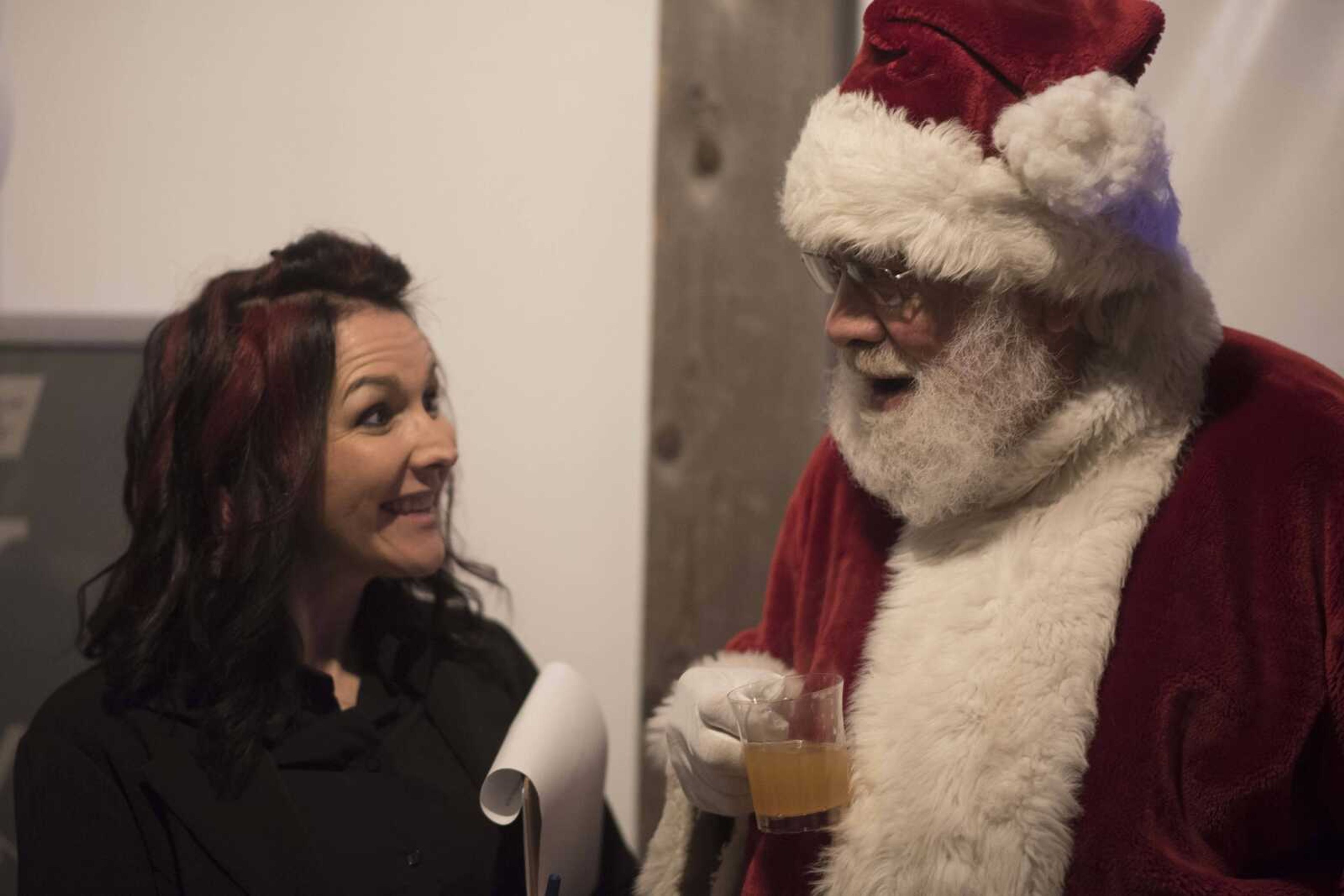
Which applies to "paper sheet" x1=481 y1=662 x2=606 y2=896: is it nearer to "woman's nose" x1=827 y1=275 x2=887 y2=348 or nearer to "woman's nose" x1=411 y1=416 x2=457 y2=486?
"woman's nose" x1=411 y1=416 x2=457 y2=486

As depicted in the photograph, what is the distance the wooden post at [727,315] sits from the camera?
6.81ft

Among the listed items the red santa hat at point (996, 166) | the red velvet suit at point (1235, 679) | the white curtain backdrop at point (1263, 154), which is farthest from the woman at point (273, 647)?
the white curtain backdrop at point (1263, 154)

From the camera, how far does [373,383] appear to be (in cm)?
167

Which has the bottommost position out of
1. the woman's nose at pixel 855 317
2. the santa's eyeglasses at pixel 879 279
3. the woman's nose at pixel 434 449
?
the woman's nose at pixel 434 449

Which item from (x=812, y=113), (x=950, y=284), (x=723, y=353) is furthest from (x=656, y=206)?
(x=950, y=284)

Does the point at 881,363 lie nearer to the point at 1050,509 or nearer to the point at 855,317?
the point at 855,317

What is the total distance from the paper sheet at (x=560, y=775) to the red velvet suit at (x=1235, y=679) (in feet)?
2.29

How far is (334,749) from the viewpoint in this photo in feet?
5.28

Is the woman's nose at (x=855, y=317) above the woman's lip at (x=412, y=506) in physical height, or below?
above

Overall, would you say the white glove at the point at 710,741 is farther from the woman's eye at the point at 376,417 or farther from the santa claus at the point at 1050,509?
the woman's eye at the point at 376,417

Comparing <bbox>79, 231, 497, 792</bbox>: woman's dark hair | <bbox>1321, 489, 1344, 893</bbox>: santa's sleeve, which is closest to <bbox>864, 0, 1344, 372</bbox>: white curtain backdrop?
<bbox>1321, 489, 1344, 893</bbox>: santa's sleeve

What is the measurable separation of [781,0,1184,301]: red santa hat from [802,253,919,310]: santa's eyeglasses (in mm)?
27

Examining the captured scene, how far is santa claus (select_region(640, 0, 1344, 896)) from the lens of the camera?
121 cm

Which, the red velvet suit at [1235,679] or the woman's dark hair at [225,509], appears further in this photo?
the woman's dark hair at [225,509]
